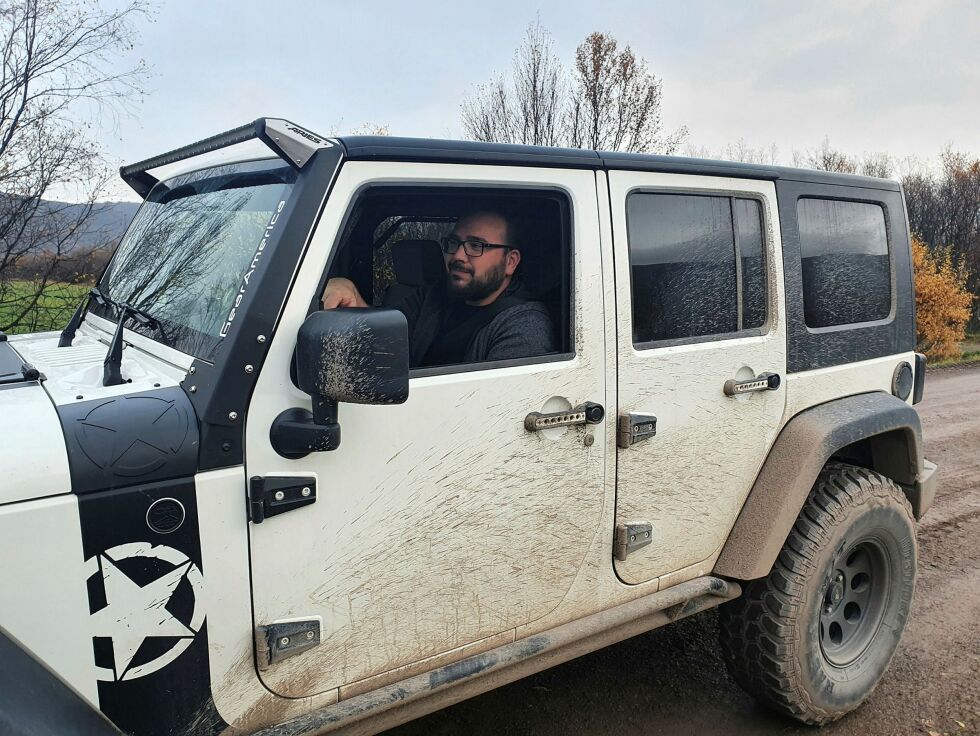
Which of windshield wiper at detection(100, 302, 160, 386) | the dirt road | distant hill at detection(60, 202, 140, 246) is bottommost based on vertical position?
the dirt road

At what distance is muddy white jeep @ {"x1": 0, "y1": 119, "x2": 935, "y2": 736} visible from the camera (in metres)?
1.66

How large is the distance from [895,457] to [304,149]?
2.85m

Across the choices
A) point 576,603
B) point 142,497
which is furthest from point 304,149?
point 576,603

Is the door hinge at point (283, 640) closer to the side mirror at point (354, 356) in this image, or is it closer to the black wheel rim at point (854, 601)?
the side mirror at point (354, 356)

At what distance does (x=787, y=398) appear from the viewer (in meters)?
2.91

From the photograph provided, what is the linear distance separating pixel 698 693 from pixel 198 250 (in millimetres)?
2647

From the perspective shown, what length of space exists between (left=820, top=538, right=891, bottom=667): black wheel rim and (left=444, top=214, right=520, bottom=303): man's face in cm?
177

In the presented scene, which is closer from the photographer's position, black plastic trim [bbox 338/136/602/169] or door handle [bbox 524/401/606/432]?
black plastic trim [bbox 338/136/602/169]

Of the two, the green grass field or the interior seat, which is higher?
the green grass field

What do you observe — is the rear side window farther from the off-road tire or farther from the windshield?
the windshield

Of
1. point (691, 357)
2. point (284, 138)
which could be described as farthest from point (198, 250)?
point (691, 357)

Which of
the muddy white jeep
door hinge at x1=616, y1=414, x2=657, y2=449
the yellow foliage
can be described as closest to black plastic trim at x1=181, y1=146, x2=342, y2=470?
the muddy white jeep

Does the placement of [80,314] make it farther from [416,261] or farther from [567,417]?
[567,417]

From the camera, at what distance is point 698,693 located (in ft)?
10.9
